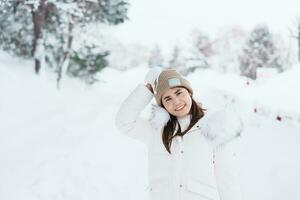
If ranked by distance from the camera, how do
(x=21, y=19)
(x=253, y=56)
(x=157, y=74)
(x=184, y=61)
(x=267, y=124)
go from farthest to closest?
(x=184, y=61)
(x=253, y=56)
(x=21, y=19)
(x=267, y=124)
(x=157, y=74)

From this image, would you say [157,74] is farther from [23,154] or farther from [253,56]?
[253,56]

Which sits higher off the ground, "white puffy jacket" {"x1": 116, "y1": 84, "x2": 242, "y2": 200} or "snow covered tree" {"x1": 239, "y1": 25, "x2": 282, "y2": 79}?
"white puffy jacket" {"x1": 116, "y1": 84, "x2": 242, "y2": 200}

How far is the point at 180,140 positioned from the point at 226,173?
364mm

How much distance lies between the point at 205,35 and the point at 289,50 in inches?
392

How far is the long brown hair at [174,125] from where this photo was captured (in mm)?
3061

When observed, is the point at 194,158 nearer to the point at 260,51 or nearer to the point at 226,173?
the point at 226,173

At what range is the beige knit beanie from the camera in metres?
3.12

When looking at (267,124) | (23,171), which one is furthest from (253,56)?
(23,171)

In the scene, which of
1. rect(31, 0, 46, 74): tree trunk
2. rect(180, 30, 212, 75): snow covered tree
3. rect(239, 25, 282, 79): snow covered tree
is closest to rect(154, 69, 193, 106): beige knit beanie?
rect(31, 0, 46, 74): tree trunk

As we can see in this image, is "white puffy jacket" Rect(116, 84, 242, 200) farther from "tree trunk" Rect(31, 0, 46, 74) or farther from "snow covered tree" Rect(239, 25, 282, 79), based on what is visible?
"snow covered tree" Rect(239, 25, 282, 79)

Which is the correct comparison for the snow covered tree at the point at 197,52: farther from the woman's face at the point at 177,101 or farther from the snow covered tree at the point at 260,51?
the woman's face at the point at 177,101

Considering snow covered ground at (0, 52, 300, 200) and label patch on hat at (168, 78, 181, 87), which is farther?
snow covered ground at (0, 52, 300, 200)

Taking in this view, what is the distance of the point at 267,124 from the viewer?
1186 cm

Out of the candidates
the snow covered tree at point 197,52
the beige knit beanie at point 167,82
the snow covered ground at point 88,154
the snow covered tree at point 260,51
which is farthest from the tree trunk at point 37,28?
the snow covered tree at point 197,52
